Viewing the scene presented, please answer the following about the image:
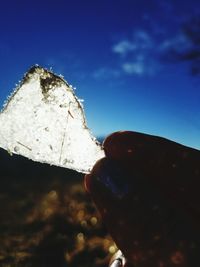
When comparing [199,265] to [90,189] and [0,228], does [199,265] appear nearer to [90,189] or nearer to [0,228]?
[90,189]

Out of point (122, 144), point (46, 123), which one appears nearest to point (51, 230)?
point (46, 123)

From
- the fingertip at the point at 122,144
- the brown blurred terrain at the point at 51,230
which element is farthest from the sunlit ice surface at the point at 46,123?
the brown blurred terrain at the point at 51,230

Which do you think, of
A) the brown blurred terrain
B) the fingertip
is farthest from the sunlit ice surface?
the brown blurred terrain

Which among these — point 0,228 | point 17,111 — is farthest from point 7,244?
point 17,111

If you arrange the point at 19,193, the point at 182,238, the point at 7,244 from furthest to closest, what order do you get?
the point at 19,193
the point at 7,244
the point at 182,238

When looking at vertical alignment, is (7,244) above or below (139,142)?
below

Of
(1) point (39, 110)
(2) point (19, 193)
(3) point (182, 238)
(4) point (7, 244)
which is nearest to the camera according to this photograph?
(3) point (182, 238)

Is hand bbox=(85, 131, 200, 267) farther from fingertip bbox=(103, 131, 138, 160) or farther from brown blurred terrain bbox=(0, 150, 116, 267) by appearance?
brown blurred terrain bbox=(0, 150, 116, 267)
